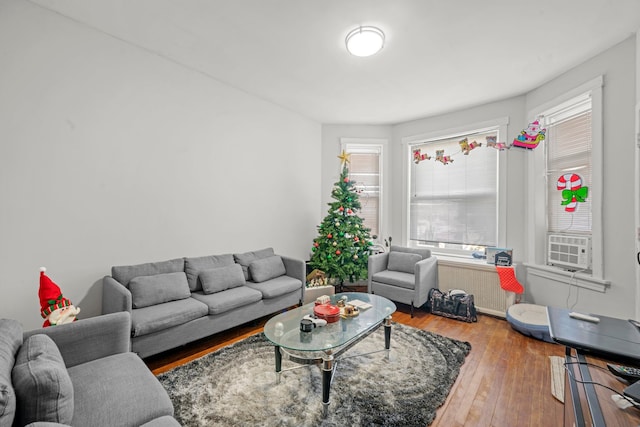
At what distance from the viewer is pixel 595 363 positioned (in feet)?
4.91

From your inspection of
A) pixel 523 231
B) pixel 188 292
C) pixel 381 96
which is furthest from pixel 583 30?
pixel 188 292

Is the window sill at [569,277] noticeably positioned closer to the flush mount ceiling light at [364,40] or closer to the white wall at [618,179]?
the white wall at [618,179]

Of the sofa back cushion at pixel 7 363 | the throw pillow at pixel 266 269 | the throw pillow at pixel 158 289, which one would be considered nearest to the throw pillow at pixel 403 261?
the throw pillow at pixel 266 269

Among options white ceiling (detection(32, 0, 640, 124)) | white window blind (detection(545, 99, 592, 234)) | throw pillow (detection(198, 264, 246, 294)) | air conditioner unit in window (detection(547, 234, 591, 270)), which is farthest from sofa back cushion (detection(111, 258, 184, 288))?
white window blind (detection(545, 99, 592, 234))

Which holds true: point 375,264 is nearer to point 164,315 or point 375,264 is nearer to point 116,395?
point 164,315

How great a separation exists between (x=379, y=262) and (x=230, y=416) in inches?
115

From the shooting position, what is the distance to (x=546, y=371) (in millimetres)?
2408

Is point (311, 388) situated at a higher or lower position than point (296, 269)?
lower

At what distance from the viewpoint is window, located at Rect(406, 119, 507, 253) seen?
4.22 m

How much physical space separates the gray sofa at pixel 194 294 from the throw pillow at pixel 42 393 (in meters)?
1.14

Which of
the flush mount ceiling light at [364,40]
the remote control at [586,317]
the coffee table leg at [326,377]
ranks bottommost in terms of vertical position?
the coffee table leg at [326,377]

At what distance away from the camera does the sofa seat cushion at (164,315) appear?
2.30 meters

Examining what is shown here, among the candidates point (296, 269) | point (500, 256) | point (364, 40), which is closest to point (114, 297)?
point (296, 269)

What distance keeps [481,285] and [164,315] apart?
3.84 meters
